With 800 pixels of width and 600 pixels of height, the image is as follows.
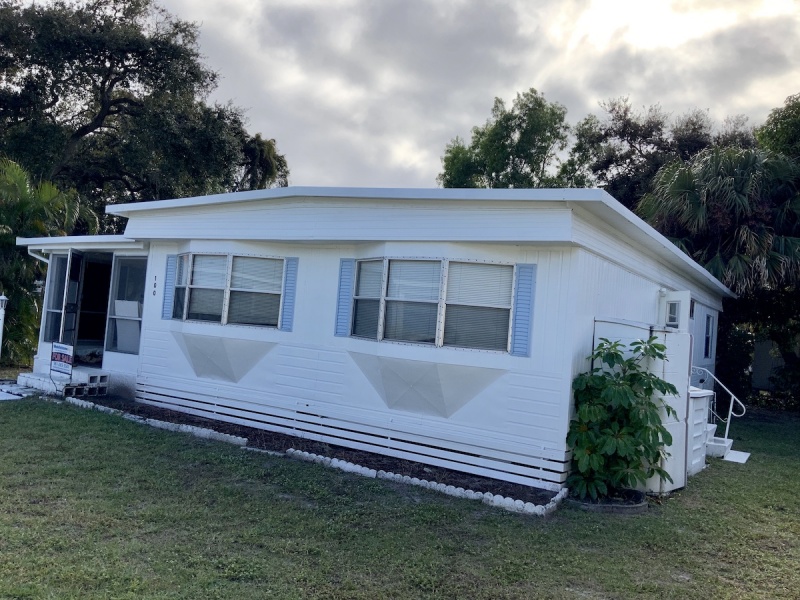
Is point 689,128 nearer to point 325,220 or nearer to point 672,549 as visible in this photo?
point 325,220

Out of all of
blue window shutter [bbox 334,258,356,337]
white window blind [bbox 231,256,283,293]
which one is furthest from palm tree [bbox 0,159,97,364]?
blue window shutter [bbox 334,258,356,337]

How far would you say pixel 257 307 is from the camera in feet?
29.6

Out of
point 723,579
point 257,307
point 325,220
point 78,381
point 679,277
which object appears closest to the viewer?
point 723,579

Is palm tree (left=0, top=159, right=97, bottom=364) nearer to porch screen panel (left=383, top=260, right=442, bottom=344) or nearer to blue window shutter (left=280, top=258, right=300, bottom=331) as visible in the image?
blue window shutter (left=280, top=258, right=300, bottom=331)

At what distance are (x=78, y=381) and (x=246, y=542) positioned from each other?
692cm

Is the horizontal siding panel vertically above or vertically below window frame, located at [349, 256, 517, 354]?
below

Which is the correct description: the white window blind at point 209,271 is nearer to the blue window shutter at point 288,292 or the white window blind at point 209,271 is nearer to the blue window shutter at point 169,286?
the blue window shutter at point 169,286

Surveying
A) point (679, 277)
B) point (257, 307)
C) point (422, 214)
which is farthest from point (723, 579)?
point (679, 277)

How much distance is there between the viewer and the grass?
427 centimetres

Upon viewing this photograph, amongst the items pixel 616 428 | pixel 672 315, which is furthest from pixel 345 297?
pixel 672 315

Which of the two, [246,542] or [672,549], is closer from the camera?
[246,542]

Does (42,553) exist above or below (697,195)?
below

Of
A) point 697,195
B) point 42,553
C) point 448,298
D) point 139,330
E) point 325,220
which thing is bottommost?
point 42,553

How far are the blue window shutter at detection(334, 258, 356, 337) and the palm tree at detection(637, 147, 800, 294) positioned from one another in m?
8.88
